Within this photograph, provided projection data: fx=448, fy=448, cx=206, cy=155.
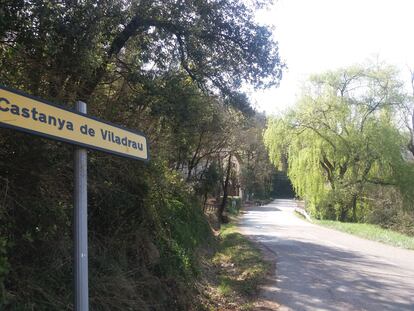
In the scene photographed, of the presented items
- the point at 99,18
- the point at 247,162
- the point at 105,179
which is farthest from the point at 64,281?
the point at 247,162

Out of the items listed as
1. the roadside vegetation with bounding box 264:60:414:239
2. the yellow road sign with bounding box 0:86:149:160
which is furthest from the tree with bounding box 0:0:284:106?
the roadside vegetation with bounding box 264:60:414:239

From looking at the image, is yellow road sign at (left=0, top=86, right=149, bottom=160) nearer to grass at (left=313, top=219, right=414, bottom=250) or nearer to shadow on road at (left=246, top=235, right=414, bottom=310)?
shadow on road at (left=246, top=235, right=414, bottom=310)

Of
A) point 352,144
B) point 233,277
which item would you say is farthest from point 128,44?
point 352,144

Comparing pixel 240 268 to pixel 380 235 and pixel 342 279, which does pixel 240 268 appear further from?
pixel 380 235

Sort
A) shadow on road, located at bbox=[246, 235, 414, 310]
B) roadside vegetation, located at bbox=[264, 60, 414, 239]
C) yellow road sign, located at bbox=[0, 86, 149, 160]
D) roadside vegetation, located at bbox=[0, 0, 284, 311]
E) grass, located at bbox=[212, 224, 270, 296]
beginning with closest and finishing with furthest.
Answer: yellow road sign, located at bbox=[0, 86, 149, 160] → roadside vegetation, located at bbox=[0, 0, 284, 311] → shadow on road, located at bbox=[246, 235, 414, 310] → grass, located at bbox=[212, 224, 270, 296] → roadside vegetation, located at bbox=[264, 60, 414, 239]

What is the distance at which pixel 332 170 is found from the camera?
123 feet

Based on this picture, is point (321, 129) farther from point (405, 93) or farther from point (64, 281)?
point (64, 281)

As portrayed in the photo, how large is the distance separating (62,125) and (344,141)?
34515 mm

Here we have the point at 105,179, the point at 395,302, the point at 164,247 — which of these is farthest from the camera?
the point at 395,302

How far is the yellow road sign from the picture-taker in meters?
2.68

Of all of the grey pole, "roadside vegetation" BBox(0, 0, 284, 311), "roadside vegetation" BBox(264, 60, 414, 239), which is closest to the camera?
the grey pole

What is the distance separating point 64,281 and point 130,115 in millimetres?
→ 2976

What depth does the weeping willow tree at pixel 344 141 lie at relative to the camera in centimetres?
3378

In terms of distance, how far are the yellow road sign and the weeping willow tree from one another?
106 ft
